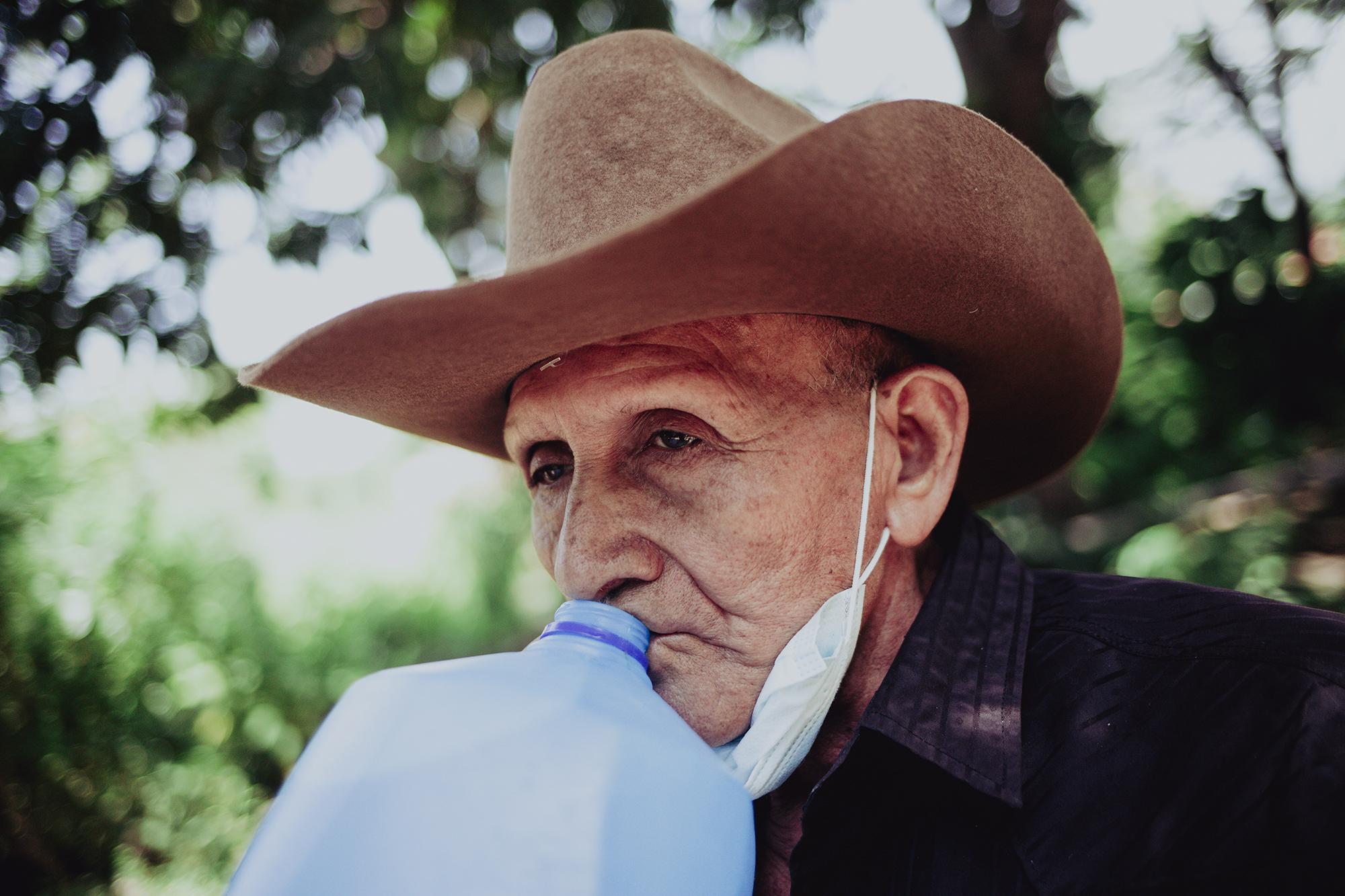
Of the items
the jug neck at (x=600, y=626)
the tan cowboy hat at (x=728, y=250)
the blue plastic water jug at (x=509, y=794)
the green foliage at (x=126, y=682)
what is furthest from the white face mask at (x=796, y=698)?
the green foliage at (x=126, y=682)

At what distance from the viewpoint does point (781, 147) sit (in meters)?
0.93

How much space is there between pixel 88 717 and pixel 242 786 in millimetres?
1095

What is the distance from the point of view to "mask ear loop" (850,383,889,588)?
4.66 ft

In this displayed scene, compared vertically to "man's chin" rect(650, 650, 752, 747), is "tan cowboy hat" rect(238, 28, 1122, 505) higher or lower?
higher

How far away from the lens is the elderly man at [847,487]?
3.60 feet

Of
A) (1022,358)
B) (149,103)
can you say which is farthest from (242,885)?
(149,103)

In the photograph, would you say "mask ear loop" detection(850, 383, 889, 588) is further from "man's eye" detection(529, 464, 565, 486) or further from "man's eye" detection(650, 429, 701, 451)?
"man's eye" detection(529, 464, 565, 486)

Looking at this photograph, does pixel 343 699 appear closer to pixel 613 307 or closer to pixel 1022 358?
pixel 613 307

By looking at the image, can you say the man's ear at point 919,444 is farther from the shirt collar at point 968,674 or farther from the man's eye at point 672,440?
the man's eye at point 672,440

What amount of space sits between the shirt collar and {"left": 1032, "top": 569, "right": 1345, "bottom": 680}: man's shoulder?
8cm

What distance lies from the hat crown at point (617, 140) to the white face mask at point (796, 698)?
0.74 m

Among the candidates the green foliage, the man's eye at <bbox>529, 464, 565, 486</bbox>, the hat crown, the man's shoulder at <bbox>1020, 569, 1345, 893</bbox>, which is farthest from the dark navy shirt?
the green foliage

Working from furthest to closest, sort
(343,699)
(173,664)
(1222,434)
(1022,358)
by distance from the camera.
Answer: (1222,434), (173,664), (1022,358), (343,699)

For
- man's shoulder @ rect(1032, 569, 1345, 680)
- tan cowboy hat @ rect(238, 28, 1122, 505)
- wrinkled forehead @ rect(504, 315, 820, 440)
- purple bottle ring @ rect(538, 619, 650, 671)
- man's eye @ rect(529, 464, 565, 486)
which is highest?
tan cowboy hat @ rect(238, 28, 1122, 505)
